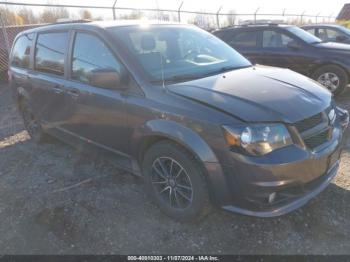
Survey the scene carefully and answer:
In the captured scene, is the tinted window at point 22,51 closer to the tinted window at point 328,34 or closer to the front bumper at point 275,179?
the front bumper at point 275,179

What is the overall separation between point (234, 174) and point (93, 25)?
7.59 feet

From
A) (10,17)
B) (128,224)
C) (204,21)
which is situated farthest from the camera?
(204,21)

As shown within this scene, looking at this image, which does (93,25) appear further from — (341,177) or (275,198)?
(341,177)

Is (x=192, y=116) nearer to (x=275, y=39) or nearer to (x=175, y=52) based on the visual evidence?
(x=175, y=52)

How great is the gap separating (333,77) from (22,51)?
6.08m

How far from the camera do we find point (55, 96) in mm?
4383

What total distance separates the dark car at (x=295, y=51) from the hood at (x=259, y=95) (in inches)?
171

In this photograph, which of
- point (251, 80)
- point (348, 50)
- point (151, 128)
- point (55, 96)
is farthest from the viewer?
point (348, 50)

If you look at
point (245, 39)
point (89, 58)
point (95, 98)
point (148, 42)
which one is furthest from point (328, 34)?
point (95, 98)

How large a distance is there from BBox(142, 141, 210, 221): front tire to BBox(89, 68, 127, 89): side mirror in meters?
0.69

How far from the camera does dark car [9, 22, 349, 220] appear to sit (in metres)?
2.63

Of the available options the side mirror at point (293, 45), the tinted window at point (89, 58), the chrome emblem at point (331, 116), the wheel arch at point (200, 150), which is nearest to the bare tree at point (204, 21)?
the side mirror at point (293, 45)

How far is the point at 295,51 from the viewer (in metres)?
7.68

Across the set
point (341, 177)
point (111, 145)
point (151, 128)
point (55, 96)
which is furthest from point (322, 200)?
point (55, 96)
